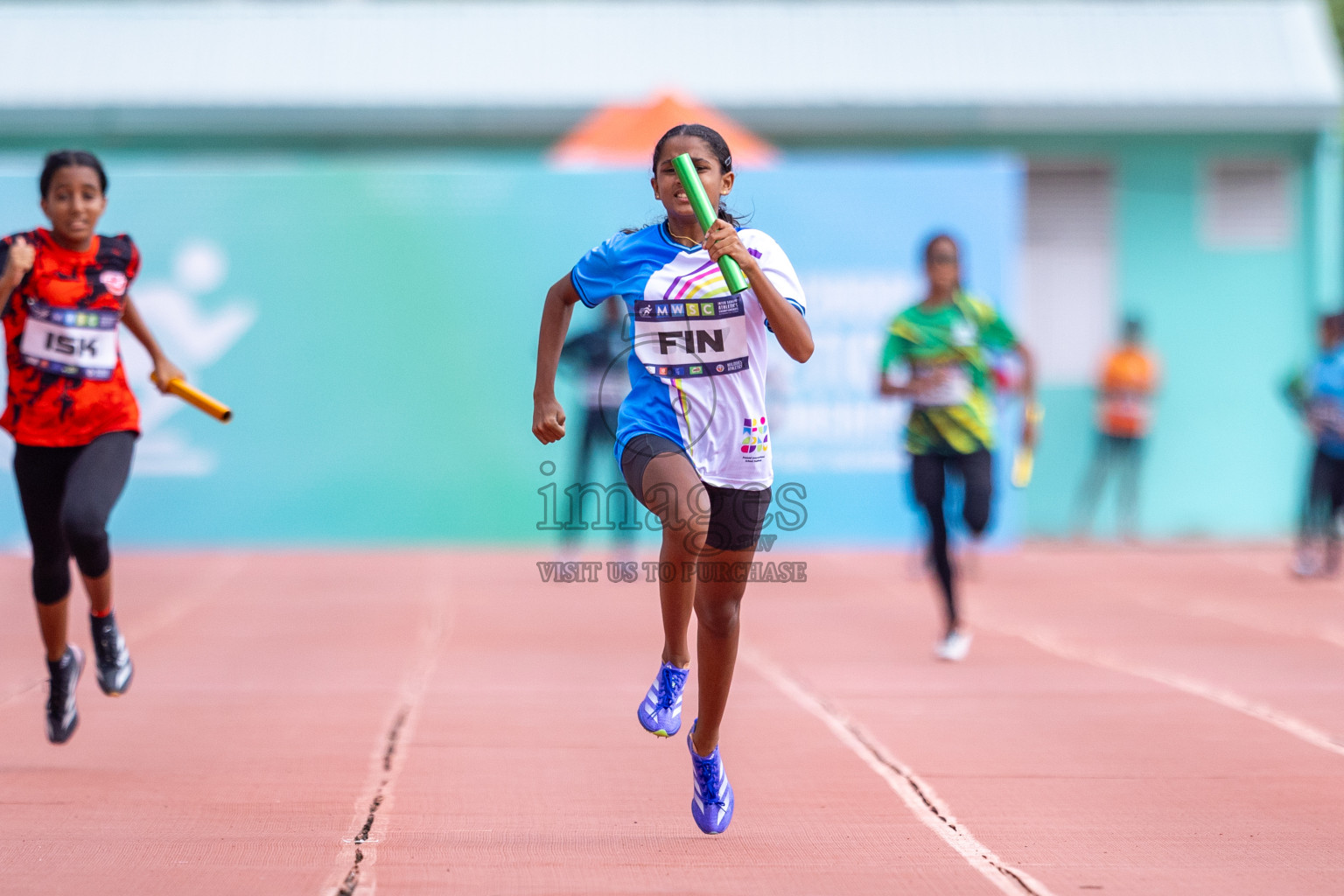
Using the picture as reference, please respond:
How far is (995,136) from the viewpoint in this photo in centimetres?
1623

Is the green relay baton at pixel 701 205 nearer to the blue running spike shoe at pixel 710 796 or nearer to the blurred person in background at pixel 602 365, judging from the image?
the blue running spike shoe at pixel 710 796

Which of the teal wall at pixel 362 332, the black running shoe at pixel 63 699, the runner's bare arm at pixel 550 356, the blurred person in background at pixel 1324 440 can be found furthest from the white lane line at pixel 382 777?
the blurred person in background at pixel 1324 440

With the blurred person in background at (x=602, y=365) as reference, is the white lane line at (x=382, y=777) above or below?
below

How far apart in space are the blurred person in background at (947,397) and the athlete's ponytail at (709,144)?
3833 mm

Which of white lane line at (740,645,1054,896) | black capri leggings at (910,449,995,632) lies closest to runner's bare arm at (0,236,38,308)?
white lane line at (740,645,1054,896)

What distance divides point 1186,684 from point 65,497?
494 cm

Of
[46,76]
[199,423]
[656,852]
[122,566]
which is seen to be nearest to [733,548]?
[656,852]

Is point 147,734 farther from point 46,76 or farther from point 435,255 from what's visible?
point 46,76

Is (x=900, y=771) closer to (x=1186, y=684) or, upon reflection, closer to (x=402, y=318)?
(x=1186, y=684)

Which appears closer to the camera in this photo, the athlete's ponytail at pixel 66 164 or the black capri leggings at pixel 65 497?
the black capri leggings at pixel 65 497

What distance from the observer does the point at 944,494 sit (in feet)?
26.7

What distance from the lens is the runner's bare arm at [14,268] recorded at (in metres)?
5.38

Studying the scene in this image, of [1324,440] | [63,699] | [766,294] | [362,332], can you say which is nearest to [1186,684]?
[766,294]

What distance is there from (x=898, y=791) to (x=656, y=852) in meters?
1.09
